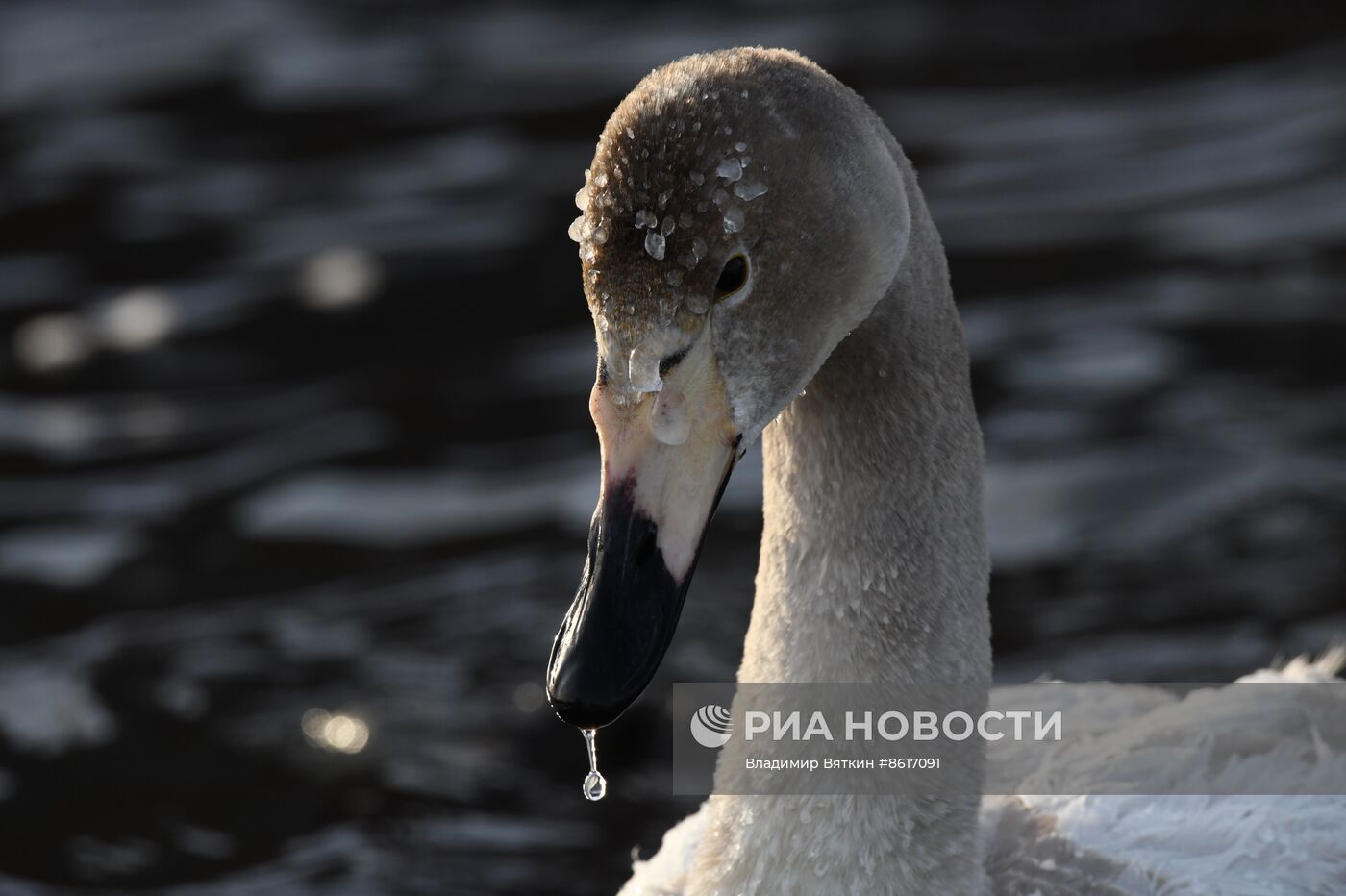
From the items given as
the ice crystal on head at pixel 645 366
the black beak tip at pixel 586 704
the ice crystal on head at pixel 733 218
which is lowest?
the black beak tip at pixel 586 704

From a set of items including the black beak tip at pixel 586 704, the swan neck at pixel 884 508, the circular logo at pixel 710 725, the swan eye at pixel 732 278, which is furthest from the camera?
the circular logo at pixel 710 725

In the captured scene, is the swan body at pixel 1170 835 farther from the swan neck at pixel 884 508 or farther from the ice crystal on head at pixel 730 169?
the ice crystal on head at pixel 730 169

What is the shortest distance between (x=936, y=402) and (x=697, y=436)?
67 centimetres

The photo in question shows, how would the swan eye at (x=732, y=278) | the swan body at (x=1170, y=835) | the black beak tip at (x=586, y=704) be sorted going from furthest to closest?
the swan body at (x=1170, y=835)
the swan eye at (x=732, y=278)
the black beak tip at (x=586, y=704)

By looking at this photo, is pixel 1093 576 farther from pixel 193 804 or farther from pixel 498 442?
pixel 193 804

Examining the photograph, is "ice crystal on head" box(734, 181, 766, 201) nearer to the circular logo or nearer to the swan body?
the swan body

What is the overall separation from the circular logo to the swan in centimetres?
153

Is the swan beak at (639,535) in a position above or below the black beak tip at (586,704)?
above

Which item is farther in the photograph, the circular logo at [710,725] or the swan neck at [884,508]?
the circular logo at [710,725]

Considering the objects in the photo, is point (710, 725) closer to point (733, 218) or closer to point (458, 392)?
point (458, 392)

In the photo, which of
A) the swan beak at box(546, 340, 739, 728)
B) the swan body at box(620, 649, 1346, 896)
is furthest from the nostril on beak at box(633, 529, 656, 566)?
the swan body at box(620, 649, 1346, 896)

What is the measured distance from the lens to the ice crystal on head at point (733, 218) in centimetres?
319

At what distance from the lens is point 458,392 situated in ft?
27.8

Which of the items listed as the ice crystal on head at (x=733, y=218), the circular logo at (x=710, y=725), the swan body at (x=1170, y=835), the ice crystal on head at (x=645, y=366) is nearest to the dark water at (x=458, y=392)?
the circular logo at (x=710, y=725)
